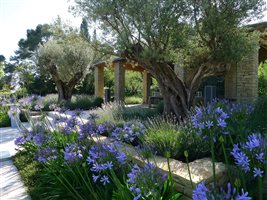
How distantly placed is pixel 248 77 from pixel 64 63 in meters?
10.9

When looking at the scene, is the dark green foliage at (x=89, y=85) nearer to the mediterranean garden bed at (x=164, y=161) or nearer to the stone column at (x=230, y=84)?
the stone column at (x=230, y=84)

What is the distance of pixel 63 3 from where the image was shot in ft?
25.3

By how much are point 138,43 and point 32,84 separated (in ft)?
76.7

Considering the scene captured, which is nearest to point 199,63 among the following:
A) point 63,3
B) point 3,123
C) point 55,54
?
point 63,3

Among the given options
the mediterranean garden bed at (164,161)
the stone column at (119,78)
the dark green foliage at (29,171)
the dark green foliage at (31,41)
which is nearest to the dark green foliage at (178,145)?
the mediterranean garden bed at (164,161)

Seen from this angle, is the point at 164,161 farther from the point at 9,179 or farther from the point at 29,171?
the point at 9,179

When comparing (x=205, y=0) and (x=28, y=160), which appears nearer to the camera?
(x=28, y=160)

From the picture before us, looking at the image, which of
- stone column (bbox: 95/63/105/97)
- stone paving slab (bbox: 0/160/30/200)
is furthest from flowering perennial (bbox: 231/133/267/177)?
stone column (bbox: 95/63/105/97)

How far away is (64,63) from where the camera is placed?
1627 cm

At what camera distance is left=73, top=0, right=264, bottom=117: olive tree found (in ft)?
21.0

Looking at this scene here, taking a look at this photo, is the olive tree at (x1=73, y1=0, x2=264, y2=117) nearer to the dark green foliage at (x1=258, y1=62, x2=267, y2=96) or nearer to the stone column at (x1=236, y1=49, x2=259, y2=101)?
the stone column at (x1=236, y1=49, x2=259, y2=101)

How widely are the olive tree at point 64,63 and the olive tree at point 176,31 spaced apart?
9273 mm

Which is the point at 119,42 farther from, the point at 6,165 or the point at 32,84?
the point at 32,84

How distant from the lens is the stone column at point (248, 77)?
9.13 metres
